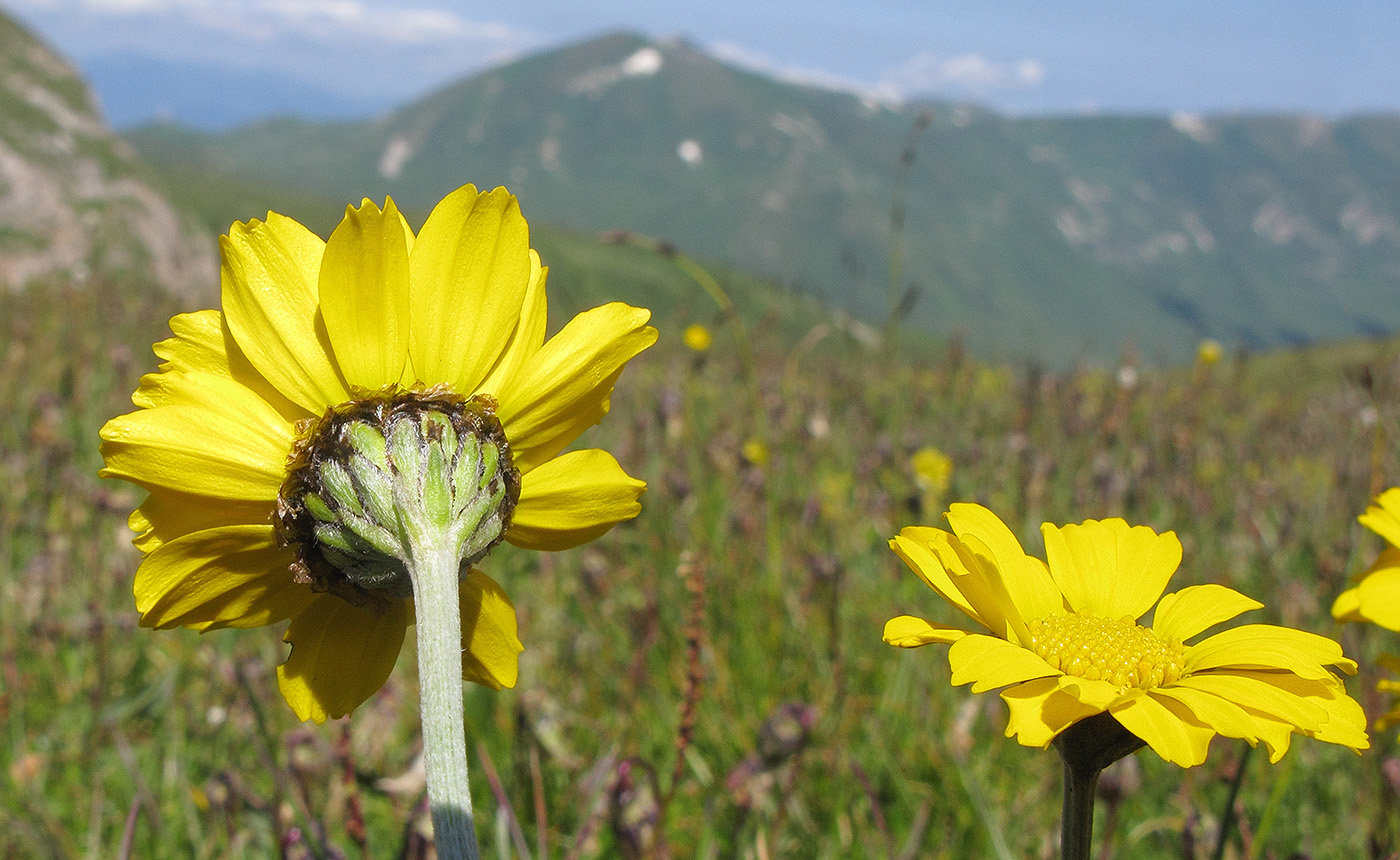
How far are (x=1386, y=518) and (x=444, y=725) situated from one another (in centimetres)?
102

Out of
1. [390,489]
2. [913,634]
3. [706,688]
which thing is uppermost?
[390,489]

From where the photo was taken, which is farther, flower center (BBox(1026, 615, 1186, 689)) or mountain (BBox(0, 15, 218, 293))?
mountain (BBox(0, 15, 218, 293))

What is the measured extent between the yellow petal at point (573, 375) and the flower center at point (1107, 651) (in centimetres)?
54

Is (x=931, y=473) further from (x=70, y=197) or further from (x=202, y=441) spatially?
(x=70, y=197)

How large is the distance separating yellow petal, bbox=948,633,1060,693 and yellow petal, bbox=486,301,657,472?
44 cm

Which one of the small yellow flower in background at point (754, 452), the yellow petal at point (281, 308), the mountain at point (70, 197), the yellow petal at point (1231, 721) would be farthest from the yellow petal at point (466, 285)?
the mountain at point (70, 197)

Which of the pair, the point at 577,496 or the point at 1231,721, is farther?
the point at 577,496

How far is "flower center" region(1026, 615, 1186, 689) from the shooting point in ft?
3.37

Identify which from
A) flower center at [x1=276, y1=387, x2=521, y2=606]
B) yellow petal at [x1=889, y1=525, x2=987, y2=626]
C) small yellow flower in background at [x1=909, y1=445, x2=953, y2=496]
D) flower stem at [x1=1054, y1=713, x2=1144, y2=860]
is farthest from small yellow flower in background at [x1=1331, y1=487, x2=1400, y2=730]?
small yellow flower in background at [x1=909, y1=445, x2=953, y2=496]

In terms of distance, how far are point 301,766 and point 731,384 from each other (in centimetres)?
665

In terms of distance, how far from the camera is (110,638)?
11.5 feet

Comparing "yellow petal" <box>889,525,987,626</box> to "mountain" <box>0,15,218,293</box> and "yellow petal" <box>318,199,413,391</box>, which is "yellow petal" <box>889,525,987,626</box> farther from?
"mountain" <box>0,15,218,293</box>

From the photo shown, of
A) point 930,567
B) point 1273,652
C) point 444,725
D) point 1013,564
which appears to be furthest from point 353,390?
point 1273,652

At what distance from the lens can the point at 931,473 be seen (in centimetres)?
533
